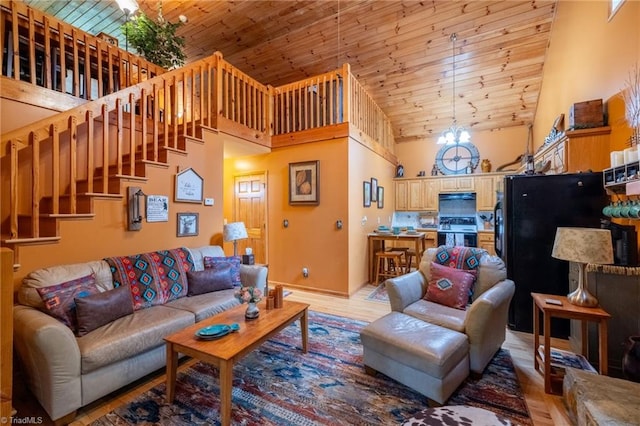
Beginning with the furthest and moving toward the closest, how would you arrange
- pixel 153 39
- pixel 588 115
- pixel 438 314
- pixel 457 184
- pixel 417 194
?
1. pixel 417 194
2. pixel 457 184
3. pixel 153 39
4. pixel 588 115
5. pixel 438 314

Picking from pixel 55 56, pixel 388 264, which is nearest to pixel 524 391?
pixel 388 264

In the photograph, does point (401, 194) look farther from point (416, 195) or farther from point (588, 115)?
point (588, 115)

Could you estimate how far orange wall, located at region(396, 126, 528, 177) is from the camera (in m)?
6.03

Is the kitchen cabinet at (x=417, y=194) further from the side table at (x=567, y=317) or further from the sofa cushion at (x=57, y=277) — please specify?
the sofa cushion at (x=57, y=277)

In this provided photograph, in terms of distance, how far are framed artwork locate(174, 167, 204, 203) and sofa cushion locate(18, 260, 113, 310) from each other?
1163 mm

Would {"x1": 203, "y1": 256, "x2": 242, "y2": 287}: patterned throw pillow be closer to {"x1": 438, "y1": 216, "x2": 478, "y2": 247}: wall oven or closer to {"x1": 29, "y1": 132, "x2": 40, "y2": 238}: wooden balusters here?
{"x1": 29, "y1": 132, "x2": 40, "y2": 238}: wooden balusters

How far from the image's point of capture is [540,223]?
2.85m

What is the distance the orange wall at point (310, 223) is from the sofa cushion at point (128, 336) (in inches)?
92.9

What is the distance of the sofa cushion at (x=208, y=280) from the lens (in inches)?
115

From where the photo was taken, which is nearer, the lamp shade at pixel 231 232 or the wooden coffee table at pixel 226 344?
the wooden coffee table at pixel 226 344

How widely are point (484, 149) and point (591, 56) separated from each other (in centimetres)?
339

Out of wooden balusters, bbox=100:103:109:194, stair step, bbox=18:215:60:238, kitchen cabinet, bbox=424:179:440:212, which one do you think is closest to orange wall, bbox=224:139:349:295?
wooden balusters, bbox=100:103:109:194

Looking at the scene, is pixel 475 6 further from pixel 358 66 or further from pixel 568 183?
pixel 568 183

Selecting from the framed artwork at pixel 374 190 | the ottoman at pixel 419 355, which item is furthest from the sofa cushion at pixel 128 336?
the framed artwork at pixel 374 190
